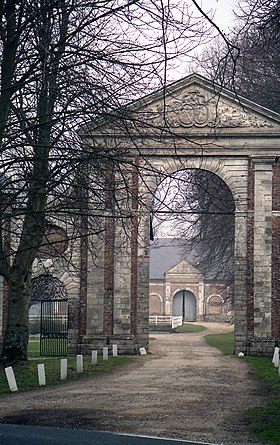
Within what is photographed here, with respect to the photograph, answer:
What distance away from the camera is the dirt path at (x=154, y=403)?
36.8 ft

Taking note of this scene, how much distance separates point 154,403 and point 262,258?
15.5 meters

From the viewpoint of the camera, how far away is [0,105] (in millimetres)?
13070

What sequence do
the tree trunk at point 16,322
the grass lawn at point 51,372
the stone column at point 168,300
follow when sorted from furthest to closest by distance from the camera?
the stone column at point 168,300, the tree trunk at point 16,322, the grass lawn at point 51,372

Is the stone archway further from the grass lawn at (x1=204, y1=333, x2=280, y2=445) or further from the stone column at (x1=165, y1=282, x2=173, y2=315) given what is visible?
the stone column at (x1=165, y1=282, x2=173, y2=315)

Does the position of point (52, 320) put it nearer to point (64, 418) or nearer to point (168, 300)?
point (64, 418)


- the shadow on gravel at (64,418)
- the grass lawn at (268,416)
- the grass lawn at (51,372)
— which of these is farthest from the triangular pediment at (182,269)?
the shadow on gravel at (64,418)

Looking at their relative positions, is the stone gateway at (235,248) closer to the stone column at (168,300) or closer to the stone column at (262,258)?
the stone column at (262,258)

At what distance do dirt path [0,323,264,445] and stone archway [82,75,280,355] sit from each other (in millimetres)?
6573

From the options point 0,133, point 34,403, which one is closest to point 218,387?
point 34,403

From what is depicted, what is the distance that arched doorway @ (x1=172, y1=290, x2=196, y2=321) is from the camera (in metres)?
72.6

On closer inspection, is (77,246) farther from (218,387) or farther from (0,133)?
(0,133)

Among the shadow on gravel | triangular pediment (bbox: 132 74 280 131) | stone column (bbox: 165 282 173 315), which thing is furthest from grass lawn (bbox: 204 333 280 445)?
stone column (bbox: 165 282 173 315)

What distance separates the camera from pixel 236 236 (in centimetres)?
2897

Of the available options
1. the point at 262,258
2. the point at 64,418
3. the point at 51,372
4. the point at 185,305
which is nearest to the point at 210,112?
the point at 262,258
